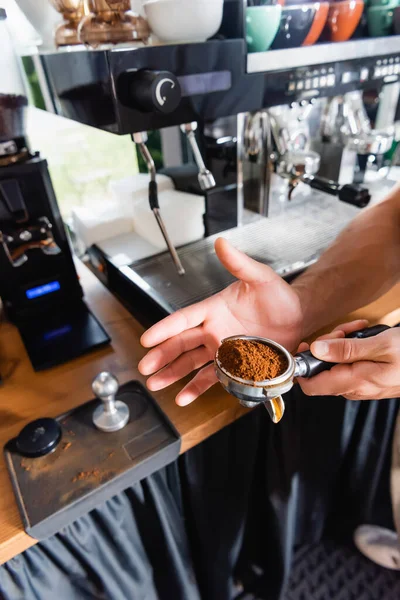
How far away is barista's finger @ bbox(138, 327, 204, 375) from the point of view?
621 mm

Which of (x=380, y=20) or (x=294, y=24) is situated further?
(x=380, y=20)

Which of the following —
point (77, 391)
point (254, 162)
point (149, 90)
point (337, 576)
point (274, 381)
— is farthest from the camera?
point (337, 576)

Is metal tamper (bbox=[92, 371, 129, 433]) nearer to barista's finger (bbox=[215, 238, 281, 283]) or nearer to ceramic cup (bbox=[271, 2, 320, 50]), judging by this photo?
barista's finger (bbox=[215, 238, 281, 283])

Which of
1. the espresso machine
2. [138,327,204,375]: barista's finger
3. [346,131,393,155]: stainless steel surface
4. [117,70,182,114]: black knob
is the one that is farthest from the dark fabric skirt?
[346,131,393,155]: stainless steel surface

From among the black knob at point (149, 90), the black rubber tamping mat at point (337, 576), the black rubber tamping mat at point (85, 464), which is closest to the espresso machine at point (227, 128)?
the black knob at point (149, 90)

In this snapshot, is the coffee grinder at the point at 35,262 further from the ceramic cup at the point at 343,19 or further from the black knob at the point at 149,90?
the ceramic cup at the point at 343,19

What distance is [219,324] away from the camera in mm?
689

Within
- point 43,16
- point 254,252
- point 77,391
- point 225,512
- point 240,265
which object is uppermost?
point 43,16

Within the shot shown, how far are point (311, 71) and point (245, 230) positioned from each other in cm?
37

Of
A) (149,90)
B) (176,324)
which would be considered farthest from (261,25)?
(176,324)

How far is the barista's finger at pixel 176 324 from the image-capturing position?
0.61 m

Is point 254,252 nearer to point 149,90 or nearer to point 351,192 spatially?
point 351,192

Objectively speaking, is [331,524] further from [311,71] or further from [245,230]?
[311,71]

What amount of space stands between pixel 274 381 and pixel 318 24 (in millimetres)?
840
